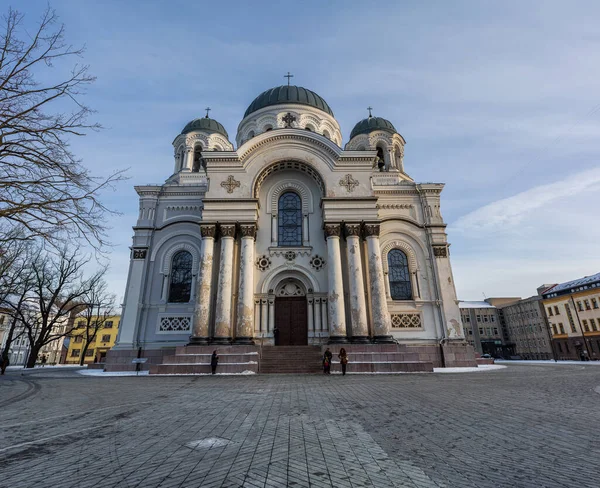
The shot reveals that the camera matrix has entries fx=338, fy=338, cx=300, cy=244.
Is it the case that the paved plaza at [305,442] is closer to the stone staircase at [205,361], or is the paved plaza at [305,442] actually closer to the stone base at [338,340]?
the stone staircase at [205,361]

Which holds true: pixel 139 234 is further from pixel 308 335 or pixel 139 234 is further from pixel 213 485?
pixel 213 485

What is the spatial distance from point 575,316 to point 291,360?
48660 mm

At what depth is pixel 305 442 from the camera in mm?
4207

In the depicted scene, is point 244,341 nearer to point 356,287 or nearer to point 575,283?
point 356,287

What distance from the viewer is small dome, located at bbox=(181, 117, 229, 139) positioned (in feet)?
97.8

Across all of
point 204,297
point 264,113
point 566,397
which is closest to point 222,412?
point 566,397

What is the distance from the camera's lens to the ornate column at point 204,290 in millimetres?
17625

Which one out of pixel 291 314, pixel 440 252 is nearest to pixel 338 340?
pixel 291 314

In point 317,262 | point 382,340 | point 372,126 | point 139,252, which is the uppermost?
point 372,126

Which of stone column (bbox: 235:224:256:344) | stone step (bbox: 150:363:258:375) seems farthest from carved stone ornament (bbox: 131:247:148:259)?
stone step (bbox: 150:363:258:375)

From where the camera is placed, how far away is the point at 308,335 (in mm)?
19703

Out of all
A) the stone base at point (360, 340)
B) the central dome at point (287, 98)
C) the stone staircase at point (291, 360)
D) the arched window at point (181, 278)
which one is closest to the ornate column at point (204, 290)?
the arched window at point (181, 278)

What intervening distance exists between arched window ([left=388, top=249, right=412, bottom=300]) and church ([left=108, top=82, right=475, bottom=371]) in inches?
2.6

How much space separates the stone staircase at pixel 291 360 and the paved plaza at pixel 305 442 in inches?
346
